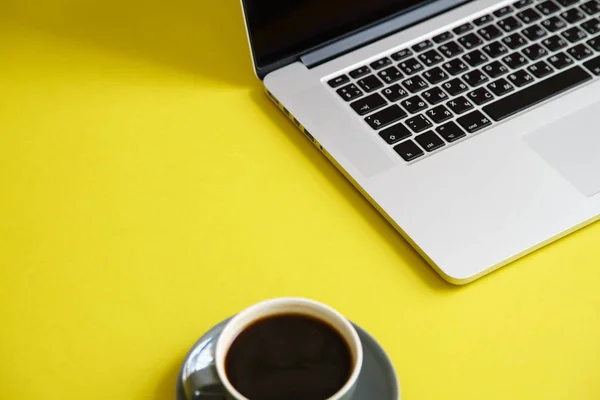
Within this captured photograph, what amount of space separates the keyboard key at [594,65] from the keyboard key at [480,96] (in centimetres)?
12

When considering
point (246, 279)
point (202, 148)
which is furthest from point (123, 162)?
point (246, 279)

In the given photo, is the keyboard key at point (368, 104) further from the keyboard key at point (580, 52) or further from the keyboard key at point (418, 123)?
the keyboard key at point (580, 52)

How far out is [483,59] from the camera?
31.2 inches

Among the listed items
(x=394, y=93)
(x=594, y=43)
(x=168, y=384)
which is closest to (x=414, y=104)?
(x=394, y=93)

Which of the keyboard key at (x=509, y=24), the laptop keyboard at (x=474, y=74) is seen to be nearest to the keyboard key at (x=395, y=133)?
the laptop keyboard at (x=474, y=74)

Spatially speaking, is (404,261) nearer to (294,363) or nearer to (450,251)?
(450,251)

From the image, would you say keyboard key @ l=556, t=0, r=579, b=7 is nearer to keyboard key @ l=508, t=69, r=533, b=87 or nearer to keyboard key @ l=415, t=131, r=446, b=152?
keyboard key @ l=508, t=69, r=533, b=87

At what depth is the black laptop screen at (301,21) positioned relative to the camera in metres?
0.74

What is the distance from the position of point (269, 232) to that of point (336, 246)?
0.20 feet

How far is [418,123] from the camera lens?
28.6 inches

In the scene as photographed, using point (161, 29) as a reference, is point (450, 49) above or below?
below

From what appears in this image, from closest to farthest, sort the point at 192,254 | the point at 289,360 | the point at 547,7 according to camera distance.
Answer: the point at 289,360 → the point at 192,254 → the point at 547,7

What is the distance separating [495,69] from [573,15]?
142mm

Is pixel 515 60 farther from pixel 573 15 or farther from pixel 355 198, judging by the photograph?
pixel 355 198
